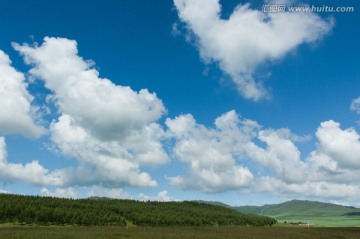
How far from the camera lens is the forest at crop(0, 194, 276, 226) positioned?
336 feet

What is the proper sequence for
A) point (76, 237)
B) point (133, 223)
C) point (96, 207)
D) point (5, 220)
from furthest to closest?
point (96, 207)
point (133, 223)
point (5, 220)
point (76, 237)

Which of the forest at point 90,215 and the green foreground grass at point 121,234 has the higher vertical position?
the forest at point 90,215

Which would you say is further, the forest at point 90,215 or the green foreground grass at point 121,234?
the forest at point 90,215

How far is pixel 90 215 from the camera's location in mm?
118000

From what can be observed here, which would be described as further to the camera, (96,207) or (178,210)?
(178,210)

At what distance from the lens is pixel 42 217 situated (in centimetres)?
10425

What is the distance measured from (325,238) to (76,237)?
48.1 metres

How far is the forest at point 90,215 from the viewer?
103 meters

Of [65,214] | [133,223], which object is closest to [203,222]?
[133,223]

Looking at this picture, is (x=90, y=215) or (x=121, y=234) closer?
(x=121, y=234)

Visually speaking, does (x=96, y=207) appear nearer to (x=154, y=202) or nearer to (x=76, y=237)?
(x=154, y=202)

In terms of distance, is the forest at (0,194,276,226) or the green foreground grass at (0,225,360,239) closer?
the green foreground grass at (0,225,360,239)

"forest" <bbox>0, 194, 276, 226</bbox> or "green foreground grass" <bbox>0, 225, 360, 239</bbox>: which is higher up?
"forest" <bbox>0, 194, 276, 226</bbox>

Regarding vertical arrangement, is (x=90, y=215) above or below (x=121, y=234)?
above
